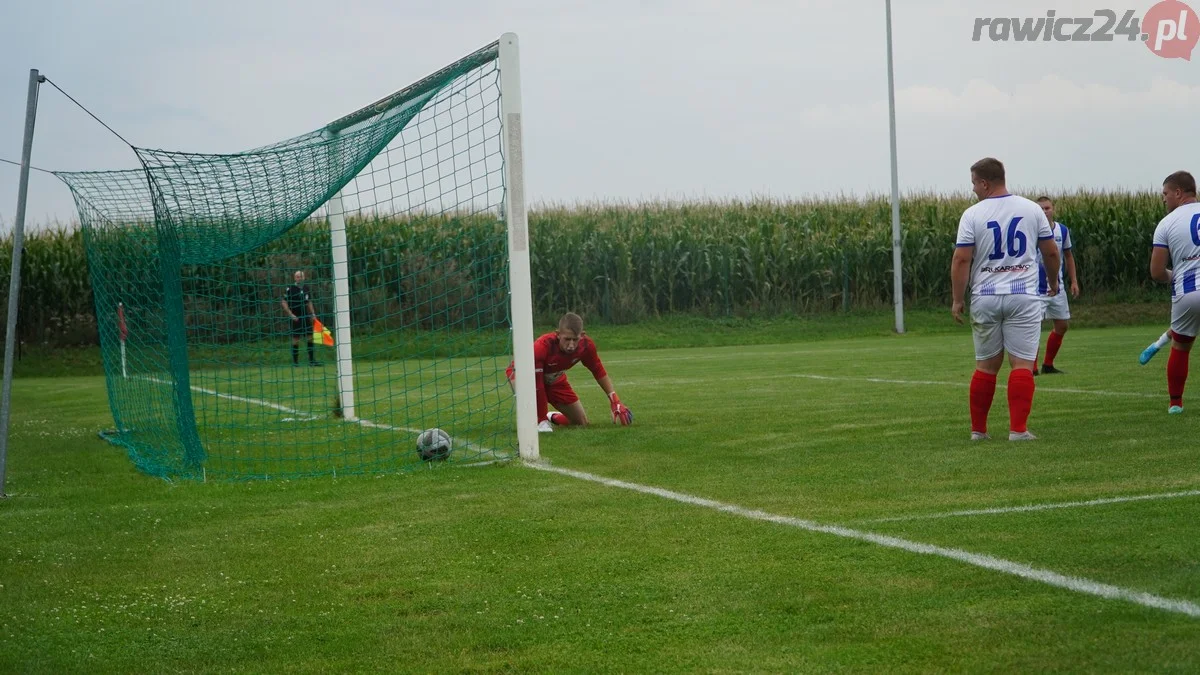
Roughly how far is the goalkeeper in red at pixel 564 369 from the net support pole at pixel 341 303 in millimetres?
2152

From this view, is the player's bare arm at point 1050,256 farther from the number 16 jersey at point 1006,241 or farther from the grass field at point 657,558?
the grass field at point 657,558

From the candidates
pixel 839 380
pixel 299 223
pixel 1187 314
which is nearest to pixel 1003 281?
pixel 1187 314

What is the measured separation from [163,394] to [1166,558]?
32.2 feet

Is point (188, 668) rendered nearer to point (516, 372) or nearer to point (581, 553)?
point (581, 553)

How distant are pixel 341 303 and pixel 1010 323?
20.4 ft

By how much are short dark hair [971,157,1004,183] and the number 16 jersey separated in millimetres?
152

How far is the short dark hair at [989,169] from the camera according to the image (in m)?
8.20

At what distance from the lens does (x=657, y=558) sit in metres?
4.90

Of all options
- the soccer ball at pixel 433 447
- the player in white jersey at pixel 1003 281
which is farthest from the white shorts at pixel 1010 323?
the soccer ball at pixel 433 447

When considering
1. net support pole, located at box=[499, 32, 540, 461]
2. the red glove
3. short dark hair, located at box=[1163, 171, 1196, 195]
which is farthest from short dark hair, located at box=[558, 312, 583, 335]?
short dark hair, located at box=[1163, 171, 1196, 195]

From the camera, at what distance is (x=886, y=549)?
481 centimetres

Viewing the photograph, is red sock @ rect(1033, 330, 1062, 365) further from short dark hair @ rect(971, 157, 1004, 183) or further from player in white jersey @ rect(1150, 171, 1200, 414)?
short dark hair @ rect(971, 157, 1004, 183)

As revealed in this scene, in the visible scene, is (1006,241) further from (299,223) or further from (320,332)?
(320,332)

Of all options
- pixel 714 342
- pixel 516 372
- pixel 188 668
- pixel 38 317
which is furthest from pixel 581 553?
pixel 38 317
